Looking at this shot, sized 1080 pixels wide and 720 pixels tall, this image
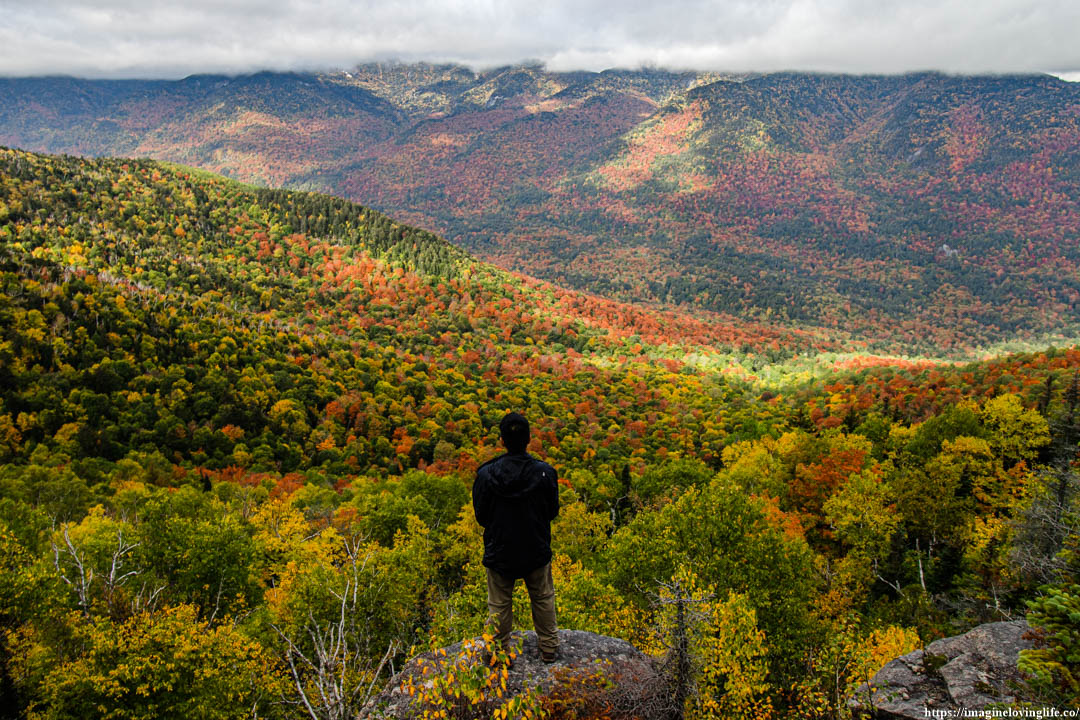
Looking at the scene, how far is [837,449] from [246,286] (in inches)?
5353

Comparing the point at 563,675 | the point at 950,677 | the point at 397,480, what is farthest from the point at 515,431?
the point at 397,480

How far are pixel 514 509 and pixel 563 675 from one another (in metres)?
3.21

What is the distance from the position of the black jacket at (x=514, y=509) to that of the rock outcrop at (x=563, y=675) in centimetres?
146

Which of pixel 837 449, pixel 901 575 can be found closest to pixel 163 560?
pixel 901 575

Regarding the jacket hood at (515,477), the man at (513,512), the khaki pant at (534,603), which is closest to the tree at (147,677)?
the khaki pant at (534,603)

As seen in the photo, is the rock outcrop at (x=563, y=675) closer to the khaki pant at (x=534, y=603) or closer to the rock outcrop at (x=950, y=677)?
the khaki pant at (x=534, y=603)

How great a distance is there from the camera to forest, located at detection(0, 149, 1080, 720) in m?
19.0

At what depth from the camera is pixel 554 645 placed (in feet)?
31.6

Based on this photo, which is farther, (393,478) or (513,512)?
(393,478)

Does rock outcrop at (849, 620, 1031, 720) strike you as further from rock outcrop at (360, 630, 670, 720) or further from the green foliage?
rock outcrop at (360, 630, 670, 720)

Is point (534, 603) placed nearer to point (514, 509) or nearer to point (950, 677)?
point (514, 509)

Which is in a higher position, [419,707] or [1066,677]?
[1066,677]

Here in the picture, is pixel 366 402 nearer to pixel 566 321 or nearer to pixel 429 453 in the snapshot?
pixel 429 453

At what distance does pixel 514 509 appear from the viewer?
28.8 feet
